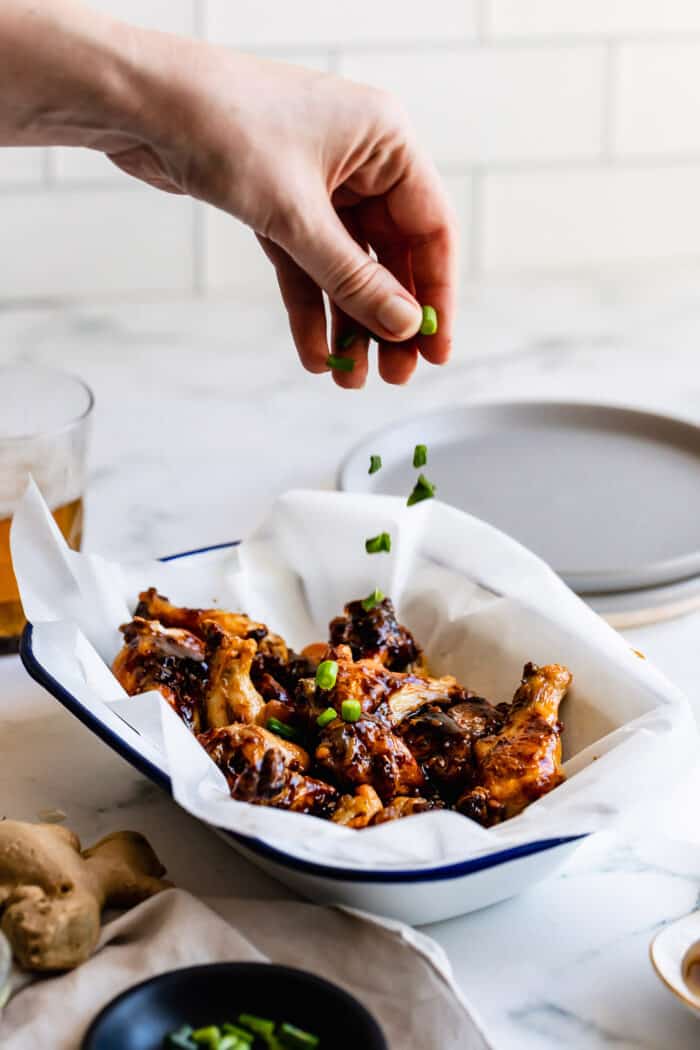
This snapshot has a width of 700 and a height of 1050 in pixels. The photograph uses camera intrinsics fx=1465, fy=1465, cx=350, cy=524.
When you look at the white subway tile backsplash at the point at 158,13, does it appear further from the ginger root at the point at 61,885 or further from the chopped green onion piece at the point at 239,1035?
the chopped green onion piece at the point at 239,1035

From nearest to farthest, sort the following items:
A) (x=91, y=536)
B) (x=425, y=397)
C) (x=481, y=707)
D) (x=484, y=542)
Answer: (x=481, y=707), (x=484, y=542), (x=91, y=536), (x=425, y=397)

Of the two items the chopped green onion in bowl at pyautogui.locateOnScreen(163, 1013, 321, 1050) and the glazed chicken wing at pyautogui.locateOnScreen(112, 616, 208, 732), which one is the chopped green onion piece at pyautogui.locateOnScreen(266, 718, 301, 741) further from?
the chopped green onion in bowl at pyautogui.locateOnScreen(163, 1013, 321, 1050)

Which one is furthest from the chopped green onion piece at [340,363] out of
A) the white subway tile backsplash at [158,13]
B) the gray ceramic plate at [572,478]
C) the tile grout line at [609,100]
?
the tile grout line at [609,100]

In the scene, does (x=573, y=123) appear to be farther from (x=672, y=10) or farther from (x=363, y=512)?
(x=363, y=512)

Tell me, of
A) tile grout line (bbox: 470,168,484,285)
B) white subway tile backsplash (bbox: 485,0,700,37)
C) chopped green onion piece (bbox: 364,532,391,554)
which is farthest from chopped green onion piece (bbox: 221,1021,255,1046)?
white subway tile backsplash (bbox: 485,0,700,37)

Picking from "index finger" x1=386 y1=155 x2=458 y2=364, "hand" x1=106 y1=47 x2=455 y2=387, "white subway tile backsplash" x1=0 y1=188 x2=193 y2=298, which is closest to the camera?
"hand" x1=106 y1=47 x2=455 y2=387

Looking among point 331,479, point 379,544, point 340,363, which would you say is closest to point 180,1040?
point 379,544

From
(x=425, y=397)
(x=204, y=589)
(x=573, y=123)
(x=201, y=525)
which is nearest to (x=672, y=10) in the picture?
(x=573, y=123)
